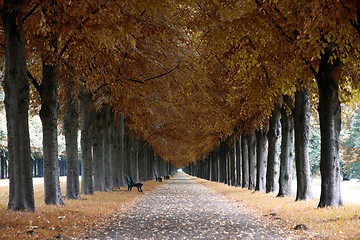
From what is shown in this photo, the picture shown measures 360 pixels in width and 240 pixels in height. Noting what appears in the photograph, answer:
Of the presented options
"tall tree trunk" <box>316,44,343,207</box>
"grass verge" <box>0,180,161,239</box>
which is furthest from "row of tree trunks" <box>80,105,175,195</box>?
"tall tree trunk" <box>316,44,343,207</box>

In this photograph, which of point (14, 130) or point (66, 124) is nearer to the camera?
point (14, 130)

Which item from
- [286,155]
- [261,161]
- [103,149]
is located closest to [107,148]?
[103,149]

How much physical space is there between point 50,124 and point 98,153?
28.2 feet

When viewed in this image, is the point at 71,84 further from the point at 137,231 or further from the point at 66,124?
the point at 137,231

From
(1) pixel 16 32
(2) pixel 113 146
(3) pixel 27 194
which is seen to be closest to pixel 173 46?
(1) pixel 16 32

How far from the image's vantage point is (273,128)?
830 inches

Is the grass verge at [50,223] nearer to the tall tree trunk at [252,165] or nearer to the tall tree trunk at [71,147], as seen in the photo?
the tall tree trunk at [71,147]

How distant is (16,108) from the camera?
36.0 feet

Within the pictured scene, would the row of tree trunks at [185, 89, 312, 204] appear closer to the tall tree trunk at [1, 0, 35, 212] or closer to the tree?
the tree

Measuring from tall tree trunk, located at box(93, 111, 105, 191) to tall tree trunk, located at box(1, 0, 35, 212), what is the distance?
1067 cm

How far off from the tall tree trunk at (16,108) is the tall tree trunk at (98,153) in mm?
10673

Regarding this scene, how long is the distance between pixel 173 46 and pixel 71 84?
14.4 ft

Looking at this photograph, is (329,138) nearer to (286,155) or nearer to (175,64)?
(286,155)

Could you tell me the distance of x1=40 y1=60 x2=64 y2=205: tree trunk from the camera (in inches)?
542
